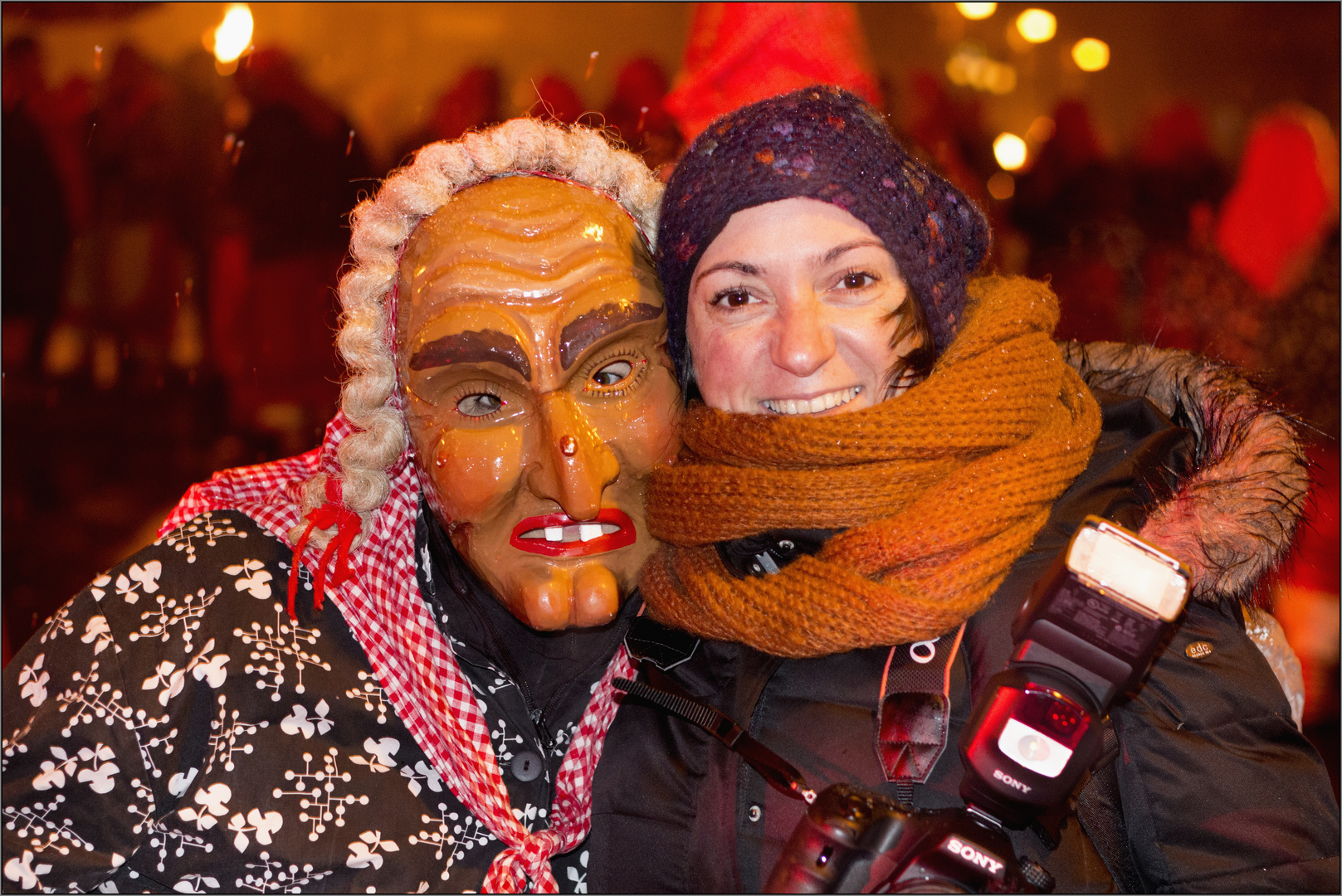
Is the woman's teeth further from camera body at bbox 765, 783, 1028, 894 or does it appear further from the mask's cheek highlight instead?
camera body at bbox 765, 783, 1028, 894

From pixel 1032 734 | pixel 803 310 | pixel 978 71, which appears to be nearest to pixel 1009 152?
pixel 978 71

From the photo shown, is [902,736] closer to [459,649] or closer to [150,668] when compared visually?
[459,649]

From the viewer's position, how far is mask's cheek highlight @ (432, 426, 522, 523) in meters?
1.88

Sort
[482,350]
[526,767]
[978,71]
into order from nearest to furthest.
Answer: [482,350] → [526,767] → [978,71]

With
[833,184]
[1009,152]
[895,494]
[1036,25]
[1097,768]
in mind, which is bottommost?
[1097,768]

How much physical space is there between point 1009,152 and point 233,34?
161 inches

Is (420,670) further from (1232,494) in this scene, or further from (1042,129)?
(1042,129)

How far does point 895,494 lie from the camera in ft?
5.32

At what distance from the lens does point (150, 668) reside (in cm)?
180

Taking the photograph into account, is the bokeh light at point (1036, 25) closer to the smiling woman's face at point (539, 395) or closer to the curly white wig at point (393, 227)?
the curly white wig at point (393, 227)

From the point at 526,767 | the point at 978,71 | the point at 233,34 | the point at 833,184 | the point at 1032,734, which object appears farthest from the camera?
the point at 978,71

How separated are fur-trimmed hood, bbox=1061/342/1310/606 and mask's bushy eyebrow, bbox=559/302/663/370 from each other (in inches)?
34.7

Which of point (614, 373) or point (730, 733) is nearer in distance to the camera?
point (730, 733)

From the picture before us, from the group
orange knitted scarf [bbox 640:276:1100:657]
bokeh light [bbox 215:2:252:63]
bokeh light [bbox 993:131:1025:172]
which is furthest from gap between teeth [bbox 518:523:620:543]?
Result: bokeh light [bbox 993:131:1025:172]
